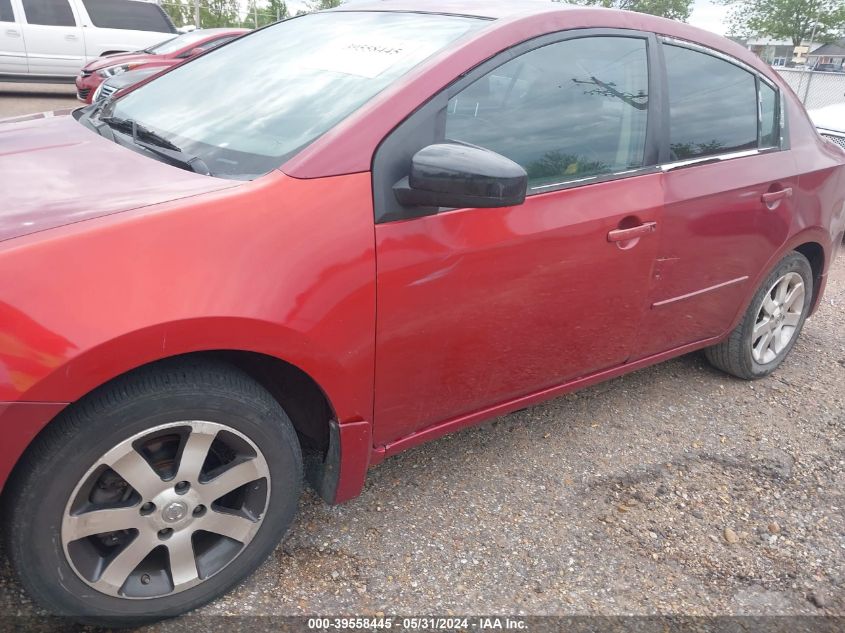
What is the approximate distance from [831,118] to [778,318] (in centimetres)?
540

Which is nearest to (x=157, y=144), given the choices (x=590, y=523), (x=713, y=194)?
(x=590, y=523)

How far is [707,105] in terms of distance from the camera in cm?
289

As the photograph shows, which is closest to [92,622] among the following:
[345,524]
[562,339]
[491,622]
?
[345,524]

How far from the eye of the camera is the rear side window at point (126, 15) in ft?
40.2

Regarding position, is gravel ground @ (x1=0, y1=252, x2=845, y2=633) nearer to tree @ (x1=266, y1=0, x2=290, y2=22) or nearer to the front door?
the front door

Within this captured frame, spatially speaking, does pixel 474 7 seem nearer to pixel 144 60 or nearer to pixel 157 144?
pixel 157 144

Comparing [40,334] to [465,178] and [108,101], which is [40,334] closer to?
[465,178]

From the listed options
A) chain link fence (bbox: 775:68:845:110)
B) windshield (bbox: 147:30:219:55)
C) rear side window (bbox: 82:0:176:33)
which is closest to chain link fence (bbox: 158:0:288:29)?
rear side window (bbox: 82:0:176:33)

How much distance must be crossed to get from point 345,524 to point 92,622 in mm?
823

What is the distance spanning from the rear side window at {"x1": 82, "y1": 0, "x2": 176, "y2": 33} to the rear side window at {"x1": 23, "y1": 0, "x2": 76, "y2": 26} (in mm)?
334

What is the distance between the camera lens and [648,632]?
6.97 feet

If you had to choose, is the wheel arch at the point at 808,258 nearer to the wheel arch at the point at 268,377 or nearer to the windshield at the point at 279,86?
the windshield at the point at 279,86

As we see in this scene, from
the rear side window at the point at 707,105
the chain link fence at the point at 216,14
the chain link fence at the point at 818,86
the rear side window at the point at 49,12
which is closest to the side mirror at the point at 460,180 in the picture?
the rear side window at the point at 707,105

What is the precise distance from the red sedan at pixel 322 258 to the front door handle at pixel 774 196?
0.11ft
